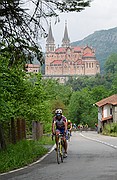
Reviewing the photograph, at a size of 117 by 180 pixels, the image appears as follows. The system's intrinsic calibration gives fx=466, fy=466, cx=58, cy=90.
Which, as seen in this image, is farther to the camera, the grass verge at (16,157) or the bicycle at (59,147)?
the bicycle at (59,147)

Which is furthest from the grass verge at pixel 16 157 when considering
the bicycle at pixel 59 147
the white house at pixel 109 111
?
the white house at pixel 109 111

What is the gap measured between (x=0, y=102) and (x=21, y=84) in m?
2.99

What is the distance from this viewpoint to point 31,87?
20172 millimetres

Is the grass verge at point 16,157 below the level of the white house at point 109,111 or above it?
below

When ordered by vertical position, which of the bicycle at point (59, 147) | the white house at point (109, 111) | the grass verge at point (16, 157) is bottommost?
the grass verge at point (16, 157)

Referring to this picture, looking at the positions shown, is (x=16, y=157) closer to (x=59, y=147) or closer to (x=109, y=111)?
(x=59, y=147)

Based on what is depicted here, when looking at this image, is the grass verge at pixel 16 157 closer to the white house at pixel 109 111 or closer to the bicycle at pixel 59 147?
the bicycle at pixel 59 147

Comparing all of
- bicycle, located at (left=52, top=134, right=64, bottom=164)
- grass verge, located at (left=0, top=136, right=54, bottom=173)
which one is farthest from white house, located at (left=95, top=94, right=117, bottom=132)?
bicycle, located at (left=52, top=134, right=64, bottom=164)

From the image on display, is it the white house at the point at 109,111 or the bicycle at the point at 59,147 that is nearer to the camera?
the bicycle at the point at 59,147

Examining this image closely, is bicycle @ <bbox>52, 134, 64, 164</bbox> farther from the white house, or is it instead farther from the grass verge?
the white house

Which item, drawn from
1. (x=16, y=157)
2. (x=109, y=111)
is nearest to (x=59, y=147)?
(x=16, y=157)

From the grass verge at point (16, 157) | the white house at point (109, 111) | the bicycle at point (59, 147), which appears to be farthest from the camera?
the white house at point (109, 111)

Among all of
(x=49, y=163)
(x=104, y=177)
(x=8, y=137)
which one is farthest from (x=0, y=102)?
(x=8, y=137)

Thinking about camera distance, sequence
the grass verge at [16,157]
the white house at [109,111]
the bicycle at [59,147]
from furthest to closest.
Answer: the white house at [109,111]
the bicycle at [59,147]
the grass verge at [16,157]
